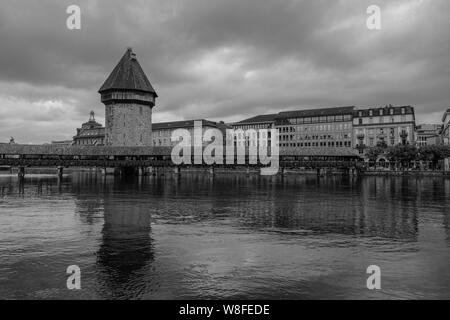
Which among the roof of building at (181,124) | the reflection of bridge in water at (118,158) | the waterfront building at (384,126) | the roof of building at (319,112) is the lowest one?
the reflection of bridge in water at (118,158)

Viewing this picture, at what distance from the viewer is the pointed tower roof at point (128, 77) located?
71562 mm

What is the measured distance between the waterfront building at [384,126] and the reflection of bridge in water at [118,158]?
3008 cm

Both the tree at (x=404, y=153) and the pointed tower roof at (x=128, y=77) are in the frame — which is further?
the tree at (x=404, y=153)

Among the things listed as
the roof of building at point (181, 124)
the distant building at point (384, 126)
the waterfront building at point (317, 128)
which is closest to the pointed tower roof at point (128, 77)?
the roof of building at point (181, 124)

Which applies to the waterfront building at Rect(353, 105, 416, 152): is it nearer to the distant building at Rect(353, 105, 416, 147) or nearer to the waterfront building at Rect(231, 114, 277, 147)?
the distant building at Rect(353, 105, 416, 147)

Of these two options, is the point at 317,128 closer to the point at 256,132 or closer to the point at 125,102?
the point at 256,132

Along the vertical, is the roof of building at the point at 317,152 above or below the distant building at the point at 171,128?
below

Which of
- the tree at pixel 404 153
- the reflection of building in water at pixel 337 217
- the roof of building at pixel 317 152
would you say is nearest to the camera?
the reflection of building in water at pixel 337 217

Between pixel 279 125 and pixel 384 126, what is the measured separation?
29.9 metres

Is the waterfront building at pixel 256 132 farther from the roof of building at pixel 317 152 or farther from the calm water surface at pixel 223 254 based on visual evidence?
the calm water surface at pixel 223 254

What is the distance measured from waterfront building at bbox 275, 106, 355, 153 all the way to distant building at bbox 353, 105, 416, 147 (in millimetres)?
2494

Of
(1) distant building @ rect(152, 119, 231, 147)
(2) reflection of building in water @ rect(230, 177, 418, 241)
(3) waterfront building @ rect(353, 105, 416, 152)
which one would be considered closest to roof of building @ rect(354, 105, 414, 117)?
(3) waterfront building @ rect(353, 105, 416, 152)

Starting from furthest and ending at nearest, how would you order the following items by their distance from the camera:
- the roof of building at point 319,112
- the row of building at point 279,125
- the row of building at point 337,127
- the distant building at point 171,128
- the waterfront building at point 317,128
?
the distant building at point 171,128, the roof of building at point 319,112, the waterfront building at point 317,128, the row of building at point 337,127, the row of building at point 279,125

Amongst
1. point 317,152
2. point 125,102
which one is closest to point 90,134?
point 125,102
